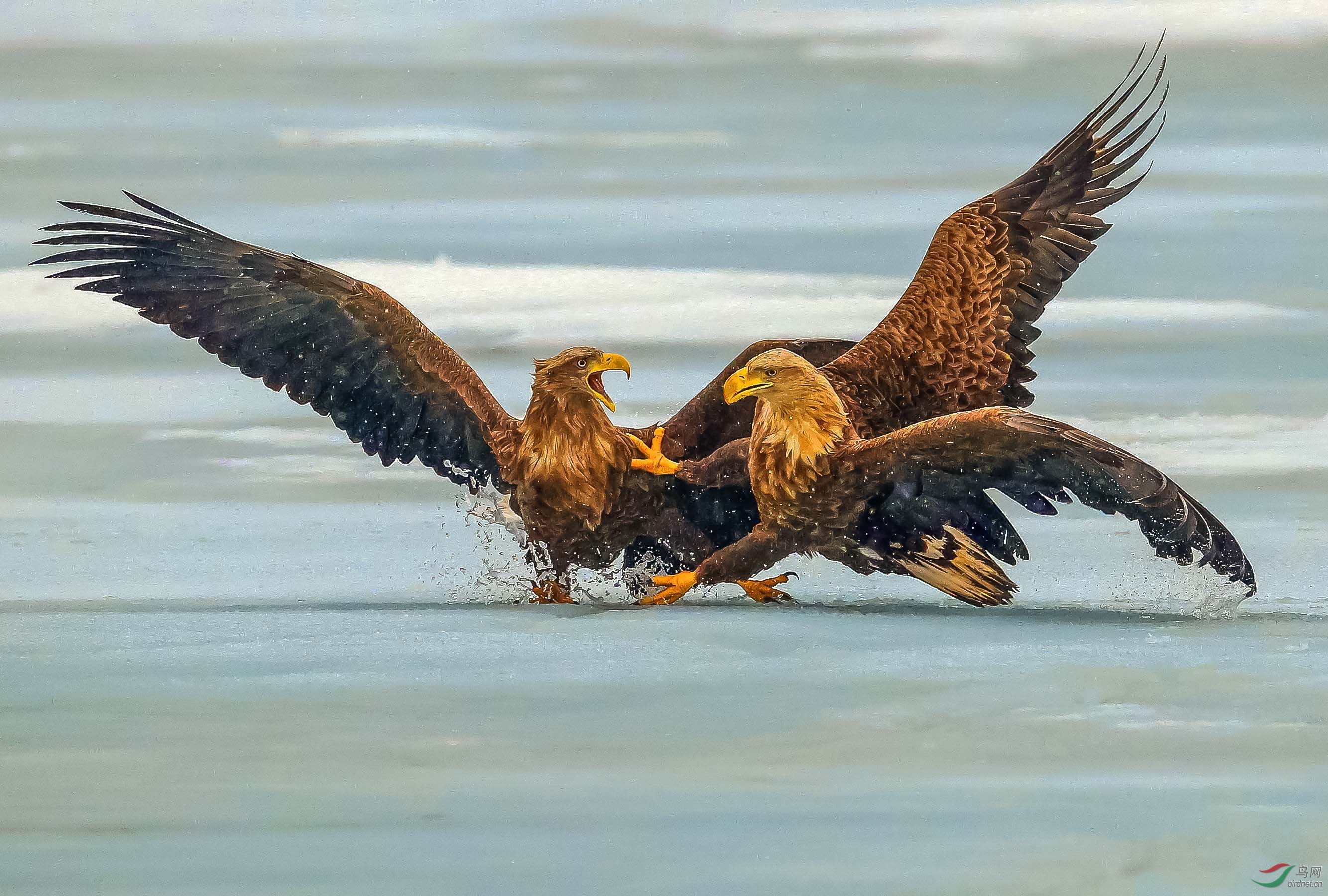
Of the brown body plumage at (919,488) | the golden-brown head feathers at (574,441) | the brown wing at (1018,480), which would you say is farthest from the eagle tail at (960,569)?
the golden-brown head feathers at (574,441)

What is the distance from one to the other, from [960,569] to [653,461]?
5.96 ft

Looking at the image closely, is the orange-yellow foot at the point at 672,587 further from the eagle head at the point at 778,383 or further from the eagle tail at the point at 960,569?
the eagle tail at the point at 960,569

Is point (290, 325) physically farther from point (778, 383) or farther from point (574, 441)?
point (778, 383)

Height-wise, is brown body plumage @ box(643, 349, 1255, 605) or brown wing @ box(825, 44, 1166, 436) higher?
brown wing @ box(825, 44, 1166, 436)

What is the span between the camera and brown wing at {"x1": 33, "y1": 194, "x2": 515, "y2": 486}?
10.1 m

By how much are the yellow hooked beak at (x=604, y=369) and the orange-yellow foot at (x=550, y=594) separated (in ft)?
4.07

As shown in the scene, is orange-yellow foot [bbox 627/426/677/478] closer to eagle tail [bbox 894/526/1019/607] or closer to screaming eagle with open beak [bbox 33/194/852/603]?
screaming eagle with open beak [bbox 33/194/852/603]

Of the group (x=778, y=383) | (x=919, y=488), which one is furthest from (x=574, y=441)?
(x=919, y=488)

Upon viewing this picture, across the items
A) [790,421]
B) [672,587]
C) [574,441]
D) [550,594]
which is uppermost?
[790,421]

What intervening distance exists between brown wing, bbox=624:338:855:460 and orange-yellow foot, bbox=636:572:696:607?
2.95 feet

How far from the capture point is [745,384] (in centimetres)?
950

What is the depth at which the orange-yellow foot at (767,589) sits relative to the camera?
34.5 feet

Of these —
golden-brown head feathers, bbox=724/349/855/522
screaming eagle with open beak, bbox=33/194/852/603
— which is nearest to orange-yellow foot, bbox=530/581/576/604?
screaming eagle with open beak, bbox=33/194/852/603

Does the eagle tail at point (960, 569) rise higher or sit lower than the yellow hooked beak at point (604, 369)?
lower
